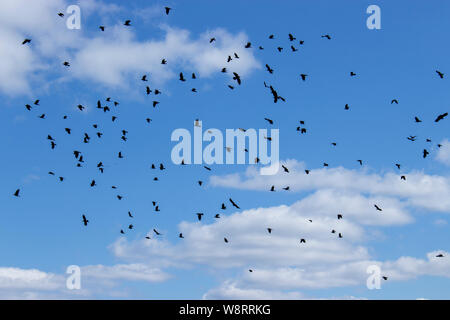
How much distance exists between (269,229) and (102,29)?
80.6 ft
